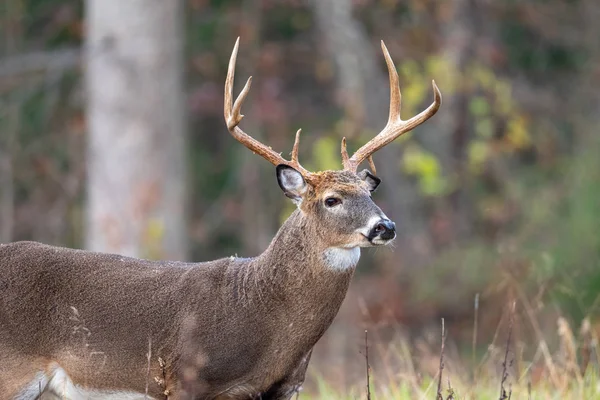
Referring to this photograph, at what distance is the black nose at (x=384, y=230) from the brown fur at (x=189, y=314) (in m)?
0.11

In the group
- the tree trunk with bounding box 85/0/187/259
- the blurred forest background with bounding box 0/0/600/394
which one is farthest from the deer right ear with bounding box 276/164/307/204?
the tree trunk with bounding box 85/0/187/259

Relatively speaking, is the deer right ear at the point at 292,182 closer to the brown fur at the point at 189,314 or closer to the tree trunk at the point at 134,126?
the brown fur at the point at 189,314

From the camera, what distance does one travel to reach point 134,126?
505 inches

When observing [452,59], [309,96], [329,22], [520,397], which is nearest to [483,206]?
[452,59]

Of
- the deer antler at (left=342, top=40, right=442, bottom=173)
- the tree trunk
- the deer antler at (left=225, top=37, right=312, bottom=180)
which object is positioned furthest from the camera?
the tree trunk

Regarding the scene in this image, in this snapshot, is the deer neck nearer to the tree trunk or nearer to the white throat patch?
the white throat patch

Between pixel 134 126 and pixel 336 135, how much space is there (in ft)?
16.8

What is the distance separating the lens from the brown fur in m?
5.96

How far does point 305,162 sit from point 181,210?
6346mm

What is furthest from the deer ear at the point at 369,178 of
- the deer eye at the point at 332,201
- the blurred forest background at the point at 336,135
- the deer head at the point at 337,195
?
the blurred forest background at the point at 336,135

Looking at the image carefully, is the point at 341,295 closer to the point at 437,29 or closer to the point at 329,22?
the point at 329,22

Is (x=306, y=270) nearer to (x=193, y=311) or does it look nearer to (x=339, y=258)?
(x=339, y=258)

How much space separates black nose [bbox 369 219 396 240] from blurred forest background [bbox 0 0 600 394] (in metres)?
4.43

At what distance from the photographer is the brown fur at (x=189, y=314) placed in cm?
596
